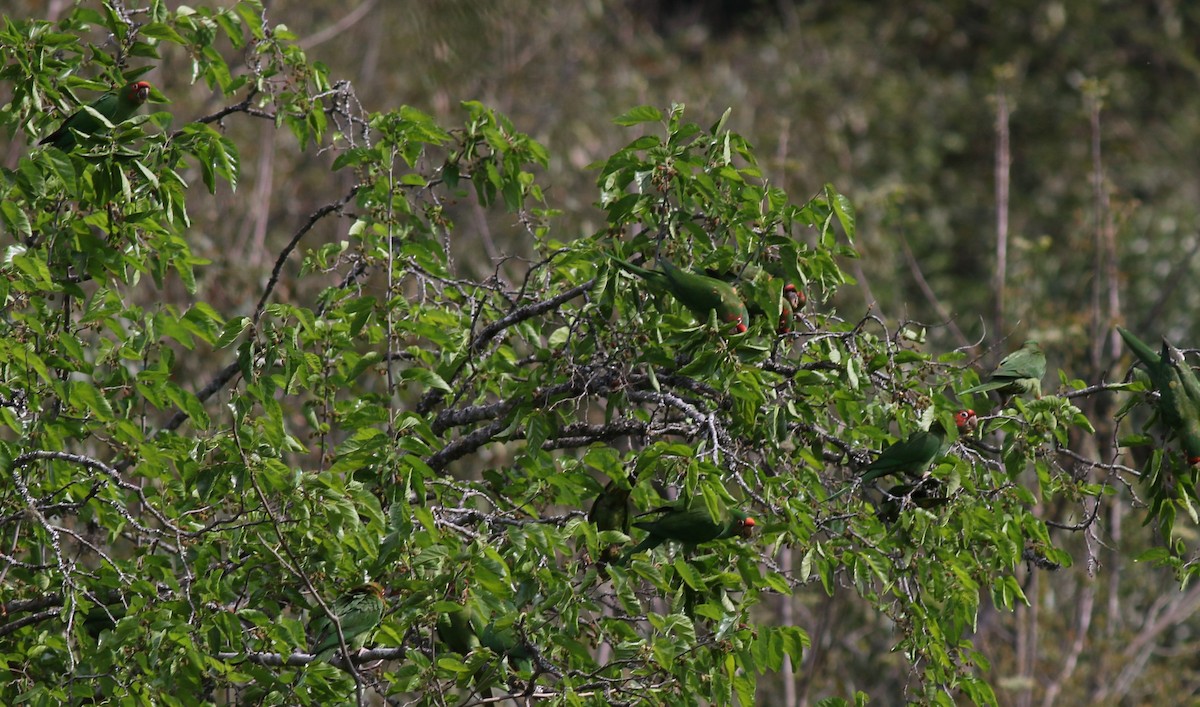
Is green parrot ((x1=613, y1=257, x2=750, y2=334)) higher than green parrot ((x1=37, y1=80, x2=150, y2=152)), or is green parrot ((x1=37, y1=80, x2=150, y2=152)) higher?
green parrot ((x1=37, y1=80, x2=150, y2=152))

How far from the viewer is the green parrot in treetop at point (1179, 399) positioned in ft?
10.3

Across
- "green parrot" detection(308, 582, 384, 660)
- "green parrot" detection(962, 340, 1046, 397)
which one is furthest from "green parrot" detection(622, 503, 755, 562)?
"green parrot" detection(962, 340, 1046, 397)

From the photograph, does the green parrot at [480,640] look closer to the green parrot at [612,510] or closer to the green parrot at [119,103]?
the green parrot at [612,510]

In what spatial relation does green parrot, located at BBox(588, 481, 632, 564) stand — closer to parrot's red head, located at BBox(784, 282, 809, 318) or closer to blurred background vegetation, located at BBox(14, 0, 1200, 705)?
parrot's red head, located at BBox(784, 282, 809, 318)

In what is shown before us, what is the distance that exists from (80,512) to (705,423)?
5.30ft

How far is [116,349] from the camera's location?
3637mm

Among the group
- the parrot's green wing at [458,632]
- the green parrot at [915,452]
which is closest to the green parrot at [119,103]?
the parrot's green wing at [458,632]

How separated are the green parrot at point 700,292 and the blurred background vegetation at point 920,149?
3175mm

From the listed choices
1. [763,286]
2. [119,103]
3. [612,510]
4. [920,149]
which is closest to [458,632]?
[612,510]

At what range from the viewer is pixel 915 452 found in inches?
127

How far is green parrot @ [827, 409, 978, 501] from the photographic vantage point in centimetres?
320

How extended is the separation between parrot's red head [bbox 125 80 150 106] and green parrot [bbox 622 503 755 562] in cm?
164

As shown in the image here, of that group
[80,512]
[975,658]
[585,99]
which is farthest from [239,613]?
[585,99]

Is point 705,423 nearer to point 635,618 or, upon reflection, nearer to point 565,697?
point 635,618
